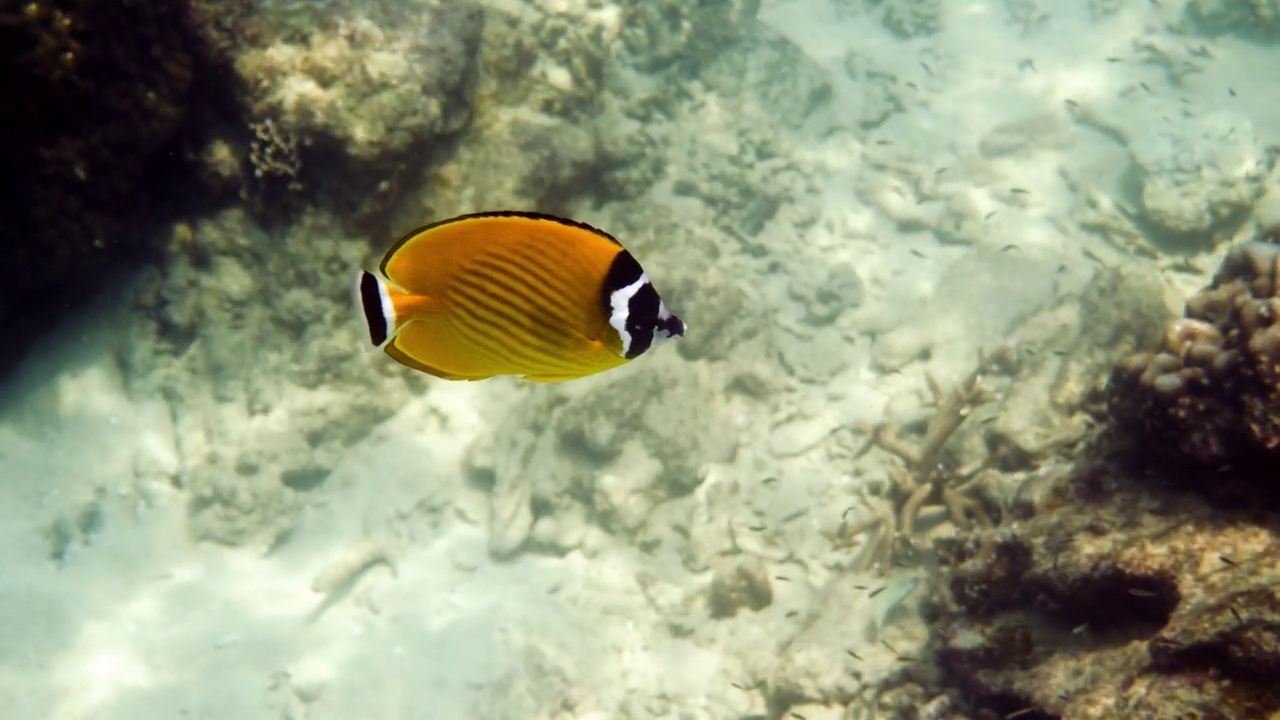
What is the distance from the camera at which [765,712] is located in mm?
4484

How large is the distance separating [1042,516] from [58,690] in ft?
19.8

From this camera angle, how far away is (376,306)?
1636 mm

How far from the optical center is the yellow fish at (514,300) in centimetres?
159

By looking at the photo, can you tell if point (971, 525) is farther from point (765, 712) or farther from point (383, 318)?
point (383, 318)

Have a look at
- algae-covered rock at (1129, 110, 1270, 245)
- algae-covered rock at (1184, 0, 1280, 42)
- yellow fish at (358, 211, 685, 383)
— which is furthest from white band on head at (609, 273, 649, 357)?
algae-covered rock at (1184, 0, 1280, 42)

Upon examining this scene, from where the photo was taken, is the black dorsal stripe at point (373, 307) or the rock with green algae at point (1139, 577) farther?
the rock with green algae at point (1139, 577)


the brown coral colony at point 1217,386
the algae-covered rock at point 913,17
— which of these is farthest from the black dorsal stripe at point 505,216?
the algae-covered rock at point 913,17

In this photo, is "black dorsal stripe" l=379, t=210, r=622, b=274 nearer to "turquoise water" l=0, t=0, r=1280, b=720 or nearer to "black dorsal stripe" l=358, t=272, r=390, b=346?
"black dorsal stripe" l=358, t=272, r=390, b=346

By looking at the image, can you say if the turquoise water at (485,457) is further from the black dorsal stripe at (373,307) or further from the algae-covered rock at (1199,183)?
the black dorsal stripe at (373,307)

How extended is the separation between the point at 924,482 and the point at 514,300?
14.4 feet

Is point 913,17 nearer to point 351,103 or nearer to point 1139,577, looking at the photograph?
point 351,103

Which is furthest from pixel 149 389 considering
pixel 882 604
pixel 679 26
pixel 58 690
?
pixel 679 26

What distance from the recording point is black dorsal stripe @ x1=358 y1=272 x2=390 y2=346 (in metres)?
1.62

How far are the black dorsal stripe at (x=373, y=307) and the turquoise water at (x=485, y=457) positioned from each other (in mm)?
3153
